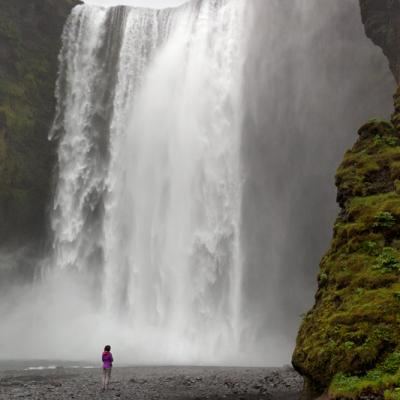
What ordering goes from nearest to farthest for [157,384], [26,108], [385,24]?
[157,384] < [385,24] < [26,108]

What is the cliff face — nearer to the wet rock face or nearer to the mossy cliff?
the wet rock face

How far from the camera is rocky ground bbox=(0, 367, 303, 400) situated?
643 inches

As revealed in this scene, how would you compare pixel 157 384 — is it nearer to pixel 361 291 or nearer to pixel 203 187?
pixel 361 291

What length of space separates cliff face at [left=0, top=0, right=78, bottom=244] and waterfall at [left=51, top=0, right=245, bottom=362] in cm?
144

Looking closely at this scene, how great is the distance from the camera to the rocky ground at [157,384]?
16.3 metres

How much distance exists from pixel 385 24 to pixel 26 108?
31.8 m

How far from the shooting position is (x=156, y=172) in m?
40.3

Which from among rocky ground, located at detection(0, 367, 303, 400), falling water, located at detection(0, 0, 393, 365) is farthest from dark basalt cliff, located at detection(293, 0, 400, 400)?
falling water, located at detection(0, 0, 393, 365)

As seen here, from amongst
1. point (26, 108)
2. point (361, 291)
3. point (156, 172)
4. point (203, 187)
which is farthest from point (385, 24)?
point (26, 108)

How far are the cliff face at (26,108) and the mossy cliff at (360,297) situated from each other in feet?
109

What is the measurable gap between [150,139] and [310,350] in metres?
32.2

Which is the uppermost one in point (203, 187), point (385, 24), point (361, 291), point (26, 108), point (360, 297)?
point (385, 24)

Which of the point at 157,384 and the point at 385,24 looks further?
the point at 385,24

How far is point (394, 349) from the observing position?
996 centimetres
